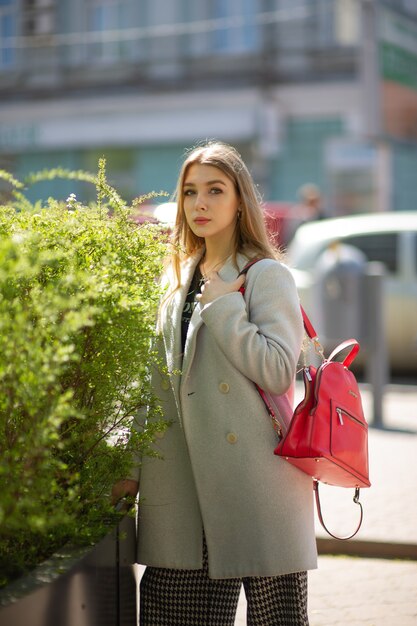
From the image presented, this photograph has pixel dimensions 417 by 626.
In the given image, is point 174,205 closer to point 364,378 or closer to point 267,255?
point 267,255

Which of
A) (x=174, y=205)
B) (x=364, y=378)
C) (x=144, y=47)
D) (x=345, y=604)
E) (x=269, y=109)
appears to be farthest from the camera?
(x=144, y=47)

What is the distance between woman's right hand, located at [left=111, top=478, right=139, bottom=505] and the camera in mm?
3262

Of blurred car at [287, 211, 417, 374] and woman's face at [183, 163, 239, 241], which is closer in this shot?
woman's face at [183, 163, 239, 241]

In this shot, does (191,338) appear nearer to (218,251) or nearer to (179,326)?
(179,326)

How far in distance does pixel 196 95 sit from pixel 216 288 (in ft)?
74.2

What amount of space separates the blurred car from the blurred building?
1141cm

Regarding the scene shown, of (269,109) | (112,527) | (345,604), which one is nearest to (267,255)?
(112,527)

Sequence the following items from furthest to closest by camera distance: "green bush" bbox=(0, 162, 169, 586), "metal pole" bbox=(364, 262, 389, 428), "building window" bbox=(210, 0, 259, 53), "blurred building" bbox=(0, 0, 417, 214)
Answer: "building window" bbox=(210, 0, 259, 53), "blurred building" bbox=(0, 0, 417, 214), "metal pole" bbox=(364, 262, 389, 428), "green bush" bbox=(0, 162, 169, 586)

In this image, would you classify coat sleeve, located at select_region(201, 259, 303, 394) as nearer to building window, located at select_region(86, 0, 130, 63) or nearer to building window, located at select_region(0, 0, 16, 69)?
building window, located at select_region(86, 0, 130, 63)

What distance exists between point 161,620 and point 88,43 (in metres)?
25.0

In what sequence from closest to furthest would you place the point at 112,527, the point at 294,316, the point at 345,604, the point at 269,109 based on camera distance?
the point at 112,527
the point at 294,316
the point at 345,604
the point at 269,109

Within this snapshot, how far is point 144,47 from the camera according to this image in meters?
26.4

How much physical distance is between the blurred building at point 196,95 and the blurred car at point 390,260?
449 inches

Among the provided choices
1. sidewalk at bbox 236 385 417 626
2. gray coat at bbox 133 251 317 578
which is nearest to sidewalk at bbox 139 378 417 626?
sidewalk at bbox 236 385 417 626
